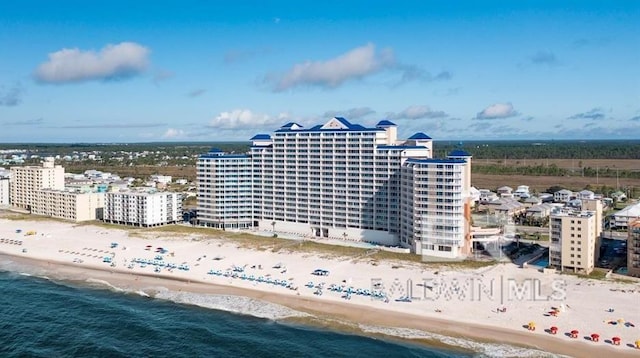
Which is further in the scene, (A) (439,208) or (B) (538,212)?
(B) (538,212)

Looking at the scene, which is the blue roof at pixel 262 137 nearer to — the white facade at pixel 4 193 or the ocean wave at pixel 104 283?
the ocean wave at pixel 104 283

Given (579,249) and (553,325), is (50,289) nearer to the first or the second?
(553,325)

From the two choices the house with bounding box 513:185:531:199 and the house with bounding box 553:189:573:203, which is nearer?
the house with bounding box 553:189:573:203

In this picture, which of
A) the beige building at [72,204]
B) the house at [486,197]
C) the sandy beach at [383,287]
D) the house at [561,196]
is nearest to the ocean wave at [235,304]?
the sandy beach at [383,287]

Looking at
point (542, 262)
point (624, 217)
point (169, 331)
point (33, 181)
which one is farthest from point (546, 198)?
point (33, 181)

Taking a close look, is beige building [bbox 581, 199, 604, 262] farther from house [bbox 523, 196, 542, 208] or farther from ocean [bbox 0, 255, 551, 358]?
house [bbox 523, 196, 542, 208]

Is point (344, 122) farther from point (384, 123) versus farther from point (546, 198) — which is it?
point (546, 198)
